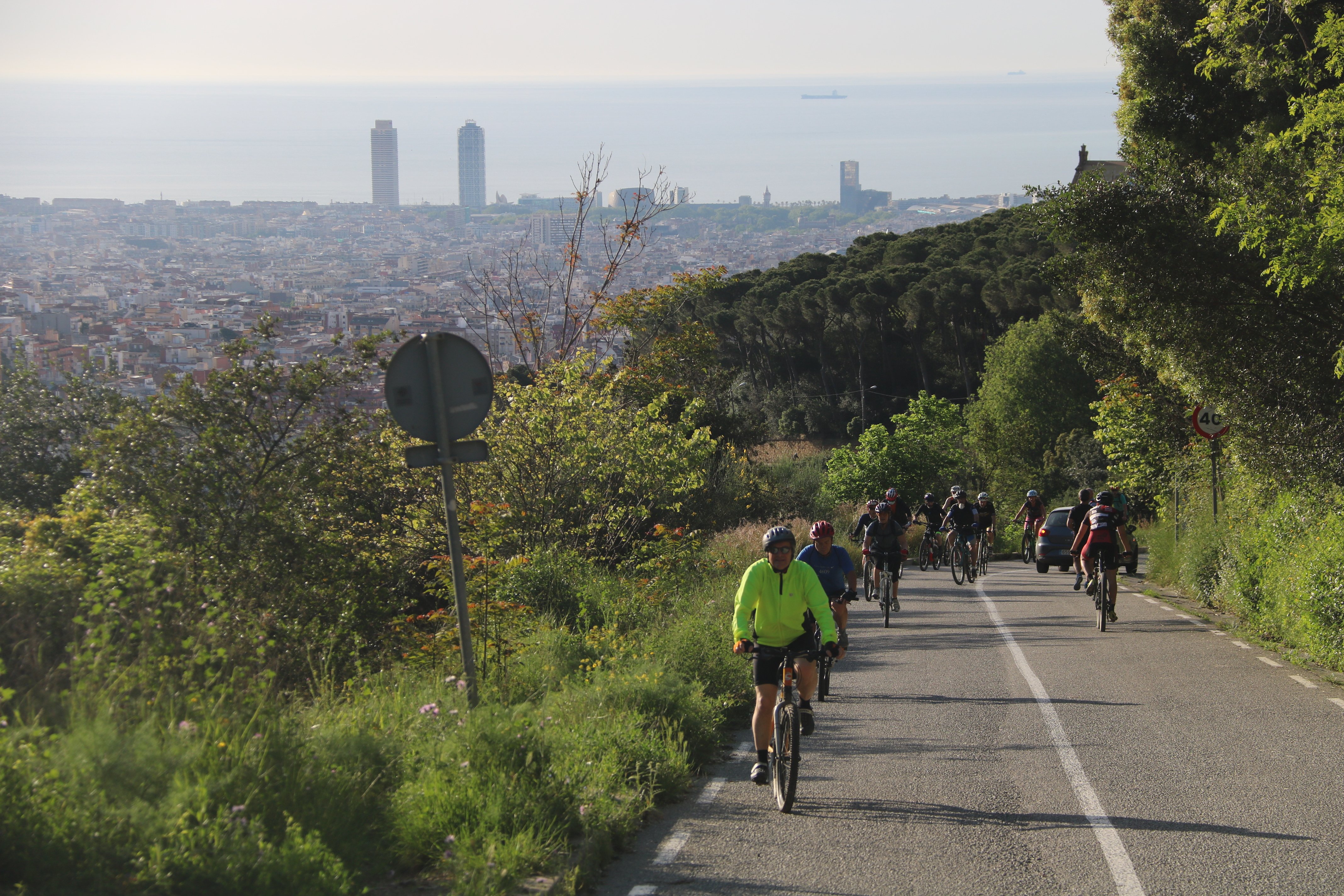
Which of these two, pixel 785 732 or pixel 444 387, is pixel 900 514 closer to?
pixel 785 732

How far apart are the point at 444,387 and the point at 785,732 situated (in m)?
2.89

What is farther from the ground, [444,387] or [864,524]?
[444,387]

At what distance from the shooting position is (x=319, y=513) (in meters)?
11.2

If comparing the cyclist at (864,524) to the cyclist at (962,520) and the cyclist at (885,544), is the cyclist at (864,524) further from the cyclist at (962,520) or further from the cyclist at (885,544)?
the cyclist at (962,520)

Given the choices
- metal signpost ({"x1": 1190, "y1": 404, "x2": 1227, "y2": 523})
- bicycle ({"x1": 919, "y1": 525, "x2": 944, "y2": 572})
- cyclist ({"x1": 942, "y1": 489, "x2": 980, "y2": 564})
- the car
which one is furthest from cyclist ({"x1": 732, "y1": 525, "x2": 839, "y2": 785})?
the car

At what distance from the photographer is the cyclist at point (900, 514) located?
1730 cm

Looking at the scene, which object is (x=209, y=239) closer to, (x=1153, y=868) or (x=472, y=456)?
(x=472, y=456)

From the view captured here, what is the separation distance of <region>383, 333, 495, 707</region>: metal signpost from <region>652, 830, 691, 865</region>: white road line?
5.90 feet

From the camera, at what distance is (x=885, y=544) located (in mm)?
16750

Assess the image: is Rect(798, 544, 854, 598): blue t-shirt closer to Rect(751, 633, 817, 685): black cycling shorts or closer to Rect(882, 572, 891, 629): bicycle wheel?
Rect(751, 633, 817, 685): black cycling shorts

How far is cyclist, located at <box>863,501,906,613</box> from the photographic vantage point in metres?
16.6

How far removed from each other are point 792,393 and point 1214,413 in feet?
189

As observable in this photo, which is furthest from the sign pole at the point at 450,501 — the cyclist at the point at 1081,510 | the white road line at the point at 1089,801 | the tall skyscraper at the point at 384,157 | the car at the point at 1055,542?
the tall skyscraper at the point at 384,157

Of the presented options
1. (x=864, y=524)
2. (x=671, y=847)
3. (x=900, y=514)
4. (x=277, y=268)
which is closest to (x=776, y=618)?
(x=671, y=847)
